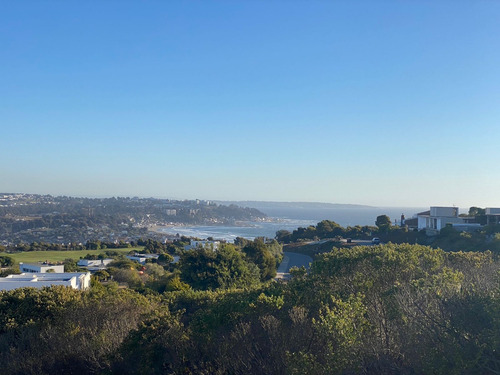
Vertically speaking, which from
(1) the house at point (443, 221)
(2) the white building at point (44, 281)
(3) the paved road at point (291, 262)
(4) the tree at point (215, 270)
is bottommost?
(3) the paved road at point (291, 262)

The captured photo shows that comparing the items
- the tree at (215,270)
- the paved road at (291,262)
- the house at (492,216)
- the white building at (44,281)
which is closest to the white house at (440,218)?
the house at (492,216)

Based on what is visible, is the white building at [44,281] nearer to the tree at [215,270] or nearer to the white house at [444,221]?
the tree at [215,270]

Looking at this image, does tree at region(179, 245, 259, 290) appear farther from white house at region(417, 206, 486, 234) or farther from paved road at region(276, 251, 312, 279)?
white house at region(417, 206, 486, 234)

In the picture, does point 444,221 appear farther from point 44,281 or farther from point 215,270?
point 44,281

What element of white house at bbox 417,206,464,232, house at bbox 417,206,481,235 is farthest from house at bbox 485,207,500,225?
white house at bbox 417,206,464,232

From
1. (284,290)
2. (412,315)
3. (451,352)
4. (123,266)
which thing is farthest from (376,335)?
(123,266)

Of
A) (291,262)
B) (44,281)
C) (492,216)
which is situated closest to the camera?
(44,281)

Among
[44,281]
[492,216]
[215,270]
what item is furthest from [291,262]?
[44,281]

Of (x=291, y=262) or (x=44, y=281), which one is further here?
(x=291, y=262)
